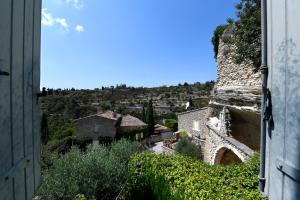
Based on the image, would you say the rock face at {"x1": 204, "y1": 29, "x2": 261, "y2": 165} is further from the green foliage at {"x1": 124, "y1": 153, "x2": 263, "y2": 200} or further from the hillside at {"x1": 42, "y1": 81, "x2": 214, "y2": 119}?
the hillside at {"x1": 42, "y1": 81, "x2": 214, "y2": 119}

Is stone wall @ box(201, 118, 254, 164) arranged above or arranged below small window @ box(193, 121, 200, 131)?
above

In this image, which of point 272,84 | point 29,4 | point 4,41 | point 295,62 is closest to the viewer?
point 295,62

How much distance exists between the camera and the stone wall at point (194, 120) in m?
29.6

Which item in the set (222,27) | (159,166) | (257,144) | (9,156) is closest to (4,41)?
(9,156)

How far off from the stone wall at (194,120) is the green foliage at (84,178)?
18244 millimetres

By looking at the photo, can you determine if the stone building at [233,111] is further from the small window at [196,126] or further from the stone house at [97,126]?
the stone house at [97,126]

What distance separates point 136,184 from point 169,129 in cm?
3823

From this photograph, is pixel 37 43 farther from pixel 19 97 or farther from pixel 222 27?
pixel 222 27

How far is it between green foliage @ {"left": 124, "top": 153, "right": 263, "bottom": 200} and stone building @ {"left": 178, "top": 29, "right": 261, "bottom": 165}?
343 centimetres

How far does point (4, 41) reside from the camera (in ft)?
8.14

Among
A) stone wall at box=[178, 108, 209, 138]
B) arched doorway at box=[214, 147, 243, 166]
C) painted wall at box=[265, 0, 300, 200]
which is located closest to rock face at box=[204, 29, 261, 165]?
arched doorway at box=[214, 147, 243, 166]

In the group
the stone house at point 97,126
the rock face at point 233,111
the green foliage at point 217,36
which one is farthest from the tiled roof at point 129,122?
A: the green foliage at point 217,36

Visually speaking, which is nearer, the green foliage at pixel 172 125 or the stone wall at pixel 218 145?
the stone wall at pixel 218 145

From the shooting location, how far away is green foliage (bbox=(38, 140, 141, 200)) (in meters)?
9.47
